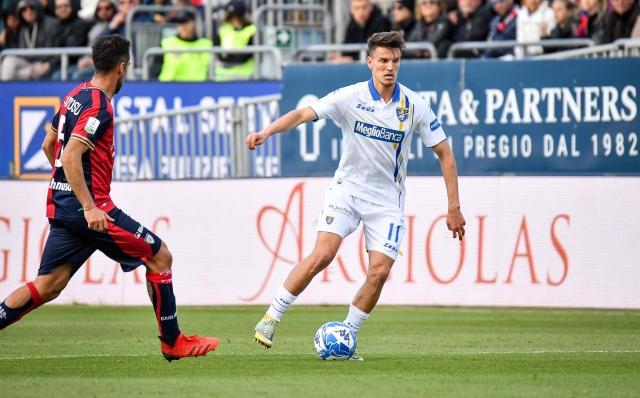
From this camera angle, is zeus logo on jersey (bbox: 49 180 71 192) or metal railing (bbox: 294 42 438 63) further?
metal railing (bbox: 294 42 438 63)

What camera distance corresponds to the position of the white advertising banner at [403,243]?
44.0ft

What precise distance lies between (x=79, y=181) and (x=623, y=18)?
404 inches

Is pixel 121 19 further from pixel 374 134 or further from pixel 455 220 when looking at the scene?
pixel 455 220

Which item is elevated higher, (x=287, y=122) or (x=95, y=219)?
(x=287, y=122)

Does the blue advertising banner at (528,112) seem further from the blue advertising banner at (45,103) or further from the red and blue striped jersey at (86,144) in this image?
the red and blue striped jersey at (86,144)

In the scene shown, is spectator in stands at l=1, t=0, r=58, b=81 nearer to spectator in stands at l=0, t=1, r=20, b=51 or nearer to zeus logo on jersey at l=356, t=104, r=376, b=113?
spectator in stands at l=0, t=1, r=20, b=51

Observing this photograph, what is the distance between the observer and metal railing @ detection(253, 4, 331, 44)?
18.8 metres

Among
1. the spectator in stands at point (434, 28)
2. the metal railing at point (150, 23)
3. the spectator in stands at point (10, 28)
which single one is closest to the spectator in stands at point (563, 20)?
the spectator in stands at point (434, 28)

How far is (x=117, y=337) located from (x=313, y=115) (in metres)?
3.41

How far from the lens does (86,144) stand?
25.3 feet

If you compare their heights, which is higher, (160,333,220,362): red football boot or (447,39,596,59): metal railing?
(447,39,596,59): metal railing

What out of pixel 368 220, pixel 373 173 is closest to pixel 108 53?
pixel 373 173

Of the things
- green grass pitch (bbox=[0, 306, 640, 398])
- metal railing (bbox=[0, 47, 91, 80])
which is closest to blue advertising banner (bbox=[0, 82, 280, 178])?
metal railing (bbox=[0, 47, 91, 80])

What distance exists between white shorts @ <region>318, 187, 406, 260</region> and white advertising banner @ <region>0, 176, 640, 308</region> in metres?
5.08
